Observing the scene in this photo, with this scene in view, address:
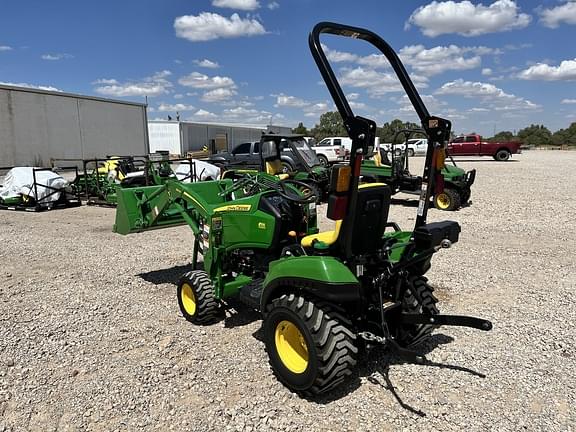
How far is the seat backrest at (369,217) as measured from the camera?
3.09 meters

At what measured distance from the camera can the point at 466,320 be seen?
2.91 metres

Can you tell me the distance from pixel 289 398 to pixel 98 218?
8924 mm

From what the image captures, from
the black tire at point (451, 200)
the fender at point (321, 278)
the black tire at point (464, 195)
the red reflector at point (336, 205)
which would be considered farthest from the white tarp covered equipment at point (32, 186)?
the red reflector at point (336, 205)

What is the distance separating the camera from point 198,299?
14.0 ft

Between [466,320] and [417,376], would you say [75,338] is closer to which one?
[417,376]

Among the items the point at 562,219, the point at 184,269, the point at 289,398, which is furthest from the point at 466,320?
the point at 562,219

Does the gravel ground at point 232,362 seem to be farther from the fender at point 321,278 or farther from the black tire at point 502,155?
the black tire at point 502,155

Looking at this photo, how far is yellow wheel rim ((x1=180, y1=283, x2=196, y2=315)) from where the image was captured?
14.6 ft

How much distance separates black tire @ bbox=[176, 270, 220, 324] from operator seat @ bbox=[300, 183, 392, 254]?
1.39 m

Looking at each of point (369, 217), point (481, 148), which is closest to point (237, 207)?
point (369, 217)

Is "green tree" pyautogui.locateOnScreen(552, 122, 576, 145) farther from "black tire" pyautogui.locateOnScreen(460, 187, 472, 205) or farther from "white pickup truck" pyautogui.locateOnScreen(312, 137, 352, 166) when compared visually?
"black tire" pyautogui.locateOnScreen(460, 187, 472, 205)

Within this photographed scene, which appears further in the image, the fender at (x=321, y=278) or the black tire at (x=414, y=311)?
the black tire at (x=414, y=311)

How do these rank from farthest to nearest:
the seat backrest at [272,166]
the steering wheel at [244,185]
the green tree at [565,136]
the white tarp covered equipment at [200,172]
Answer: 1. the green tree at [565,136]
2. the white tarp covered equipment at [200,172]
3. the seat backrest at [272,166]
4. the steering wheel at [244,185]

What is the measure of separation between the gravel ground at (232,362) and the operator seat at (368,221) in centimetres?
104
